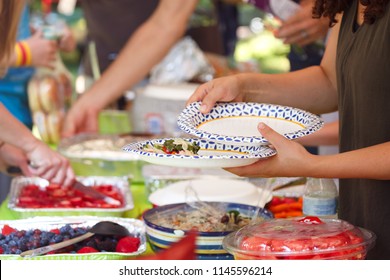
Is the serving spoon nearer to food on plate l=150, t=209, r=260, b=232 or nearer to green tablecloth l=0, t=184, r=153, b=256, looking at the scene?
food on plate l=150, t=209, r=260, b=232

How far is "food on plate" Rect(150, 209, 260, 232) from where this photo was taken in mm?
1960

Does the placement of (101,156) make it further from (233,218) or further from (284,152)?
(284,152)

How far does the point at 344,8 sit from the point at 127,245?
762 mm

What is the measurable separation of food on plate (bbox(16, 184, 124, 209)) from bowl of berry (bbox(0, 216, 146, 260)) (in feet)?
0.81

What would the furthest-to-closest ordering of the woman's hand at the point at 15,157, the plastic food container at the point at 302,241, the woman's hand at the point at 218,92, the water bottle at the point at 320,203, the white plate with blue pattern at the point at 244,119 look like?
1. the woman's hand at the point at 15,157
2. the water bottle at the point at 320,203
3. the woman's hand at the point at 218,92
4. the white plate with blue pattern at the point at 244,119
5. the plastic food container at the point at 302,241

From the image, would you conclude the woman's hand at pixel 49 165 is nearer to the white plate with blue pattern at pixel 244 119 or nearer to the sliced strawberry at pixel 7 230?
the sliced strawberry at pixel 7 230

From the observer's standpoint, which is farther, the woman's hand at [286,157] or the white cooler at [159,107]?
the white cooler at [159,107]

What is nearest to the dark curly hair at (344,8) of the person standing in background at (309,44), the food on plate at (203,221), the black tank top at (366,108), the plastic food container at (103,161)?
the black tank top at (366,108)

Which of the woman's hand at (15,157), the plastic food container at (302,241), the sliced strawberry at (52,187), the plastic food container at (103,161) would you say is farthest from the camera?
the plastic food container at (103,161)

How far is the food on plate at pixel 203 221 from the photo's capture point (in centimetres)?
196

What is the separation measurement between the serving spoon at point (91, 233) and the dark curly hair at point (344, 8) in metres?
0.71

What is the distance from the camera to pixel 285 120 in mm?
1839

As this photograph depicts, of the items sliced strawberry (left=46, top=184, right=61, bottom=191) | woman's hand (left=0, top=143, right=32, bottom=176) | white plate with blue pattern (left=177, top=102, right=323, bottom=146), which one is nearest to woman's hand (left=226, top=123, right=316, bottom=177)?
white plate with blue pattern (left=177, top=102, right=323, bottom=146)
